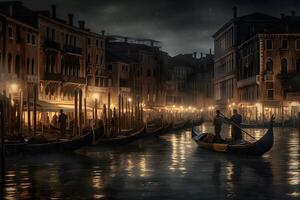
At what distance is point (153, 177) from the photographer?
1402 centimetres

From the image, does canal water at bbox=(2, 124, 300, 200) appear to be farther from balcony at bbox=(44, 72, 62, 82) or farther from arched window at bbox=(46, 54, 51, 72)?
arched window at bbox=(46, 54, 51, 72)

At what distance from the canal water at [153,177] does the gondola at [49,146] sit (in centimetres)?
26

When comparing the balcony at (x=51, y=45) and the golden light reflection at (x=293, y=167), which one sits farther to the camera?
the balcony at (x=51, y=45)

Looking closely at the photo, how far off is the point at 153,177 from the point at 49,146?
723cm

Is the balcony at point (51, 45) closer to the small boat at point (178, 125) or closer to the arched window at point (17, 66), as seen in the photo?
the arched window at point (17, 66)

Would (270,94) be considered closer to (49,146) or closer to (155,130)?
(155,130)

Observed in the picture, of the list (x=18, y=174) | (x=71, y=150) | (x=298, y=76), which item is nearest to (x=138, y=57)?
(x=298, y=76)

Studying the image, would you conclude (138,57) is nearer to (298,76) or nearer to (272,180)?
(298,76)

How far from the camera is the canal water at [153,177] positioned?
11422 millimetres

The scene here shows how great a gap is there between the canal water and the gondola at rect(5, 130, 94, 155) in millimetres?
257

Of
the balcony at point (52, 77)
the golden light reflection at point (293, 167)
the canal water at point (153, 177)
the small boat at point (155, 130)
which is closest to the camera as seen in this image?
the canal water at point (153, 177)

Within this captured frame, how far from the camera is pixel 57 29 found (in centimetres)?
4475

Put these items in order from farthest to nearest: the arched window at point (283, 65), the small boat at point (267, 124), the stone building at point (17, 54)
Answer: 1. the arched window at point (283, 65)
2. the small boat at point (267, 124)
3. the stone building at point (17, 54)

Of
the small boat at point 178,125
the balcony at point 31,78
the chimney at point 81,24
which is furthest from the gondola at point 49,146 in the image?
the chimney at point 81,24
